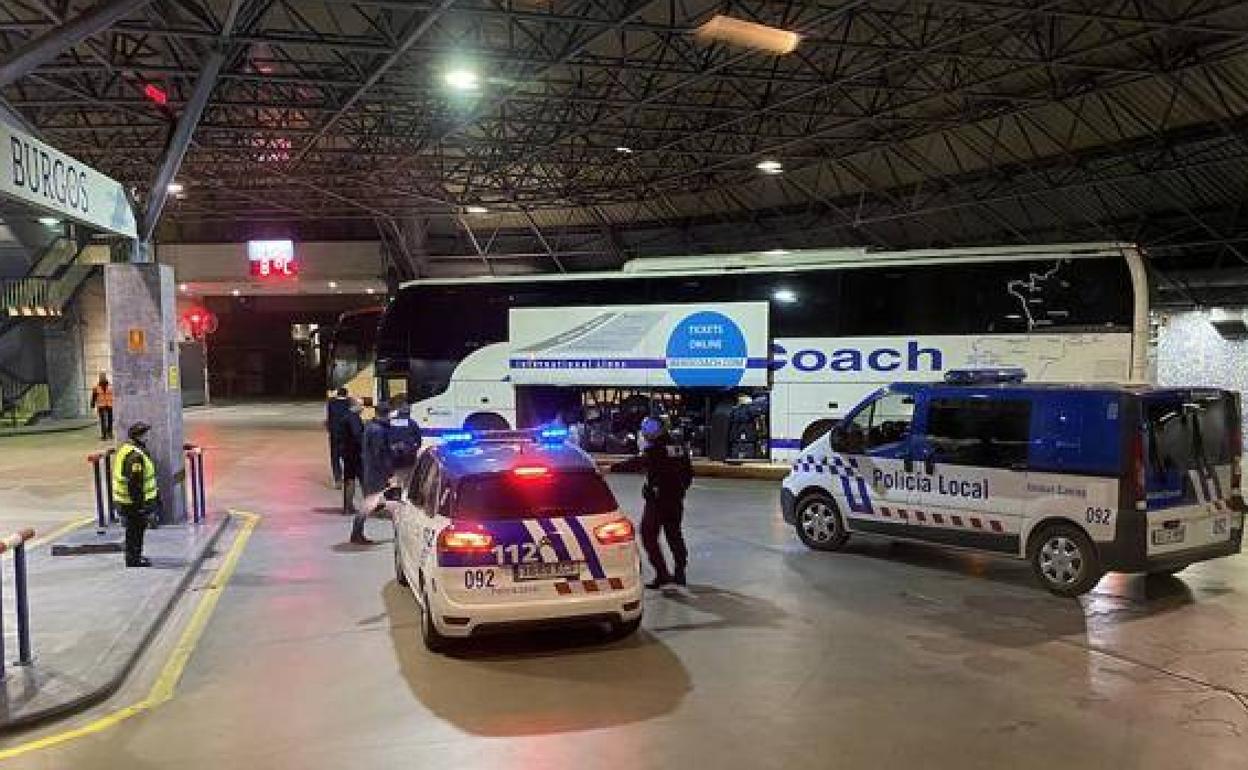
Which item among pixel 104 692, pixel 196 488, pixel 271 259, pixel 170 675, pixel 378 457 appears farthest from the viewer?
pixel 271 259

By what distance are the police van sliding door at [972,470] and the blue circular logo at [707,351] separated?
22.5ft

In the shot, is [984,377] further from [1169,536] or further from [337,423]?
[337,423]

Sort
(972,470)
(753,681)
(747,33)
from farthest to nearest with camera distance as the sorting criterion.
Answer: (747,33) < (972,470) < (753,681)

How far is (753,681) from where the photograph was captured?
6781 mm

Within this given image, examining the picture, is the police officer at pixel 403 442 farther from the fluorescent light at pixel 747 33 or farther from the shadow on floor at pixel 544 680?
the fluorescent light at pixel 747 33

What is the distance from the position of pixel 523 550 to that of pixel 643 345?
10790 millimetres

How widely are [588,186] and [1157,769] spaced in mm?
27425

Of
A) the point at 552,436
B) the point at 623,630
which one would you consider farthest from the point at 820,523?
the point at 623,630

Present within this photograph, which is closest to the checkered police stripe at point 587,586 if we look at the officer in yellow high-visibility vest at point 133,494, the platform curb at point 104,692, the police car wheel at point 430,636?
the police car wheel at point 430,636

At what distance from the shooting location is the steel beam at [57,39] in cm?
827

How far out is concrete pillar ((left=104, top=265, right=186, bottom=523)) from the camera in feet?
40.7

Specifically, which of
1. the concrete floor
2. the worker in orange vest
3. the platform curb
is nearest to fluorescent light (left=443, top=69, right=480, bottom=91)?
the concrete floor

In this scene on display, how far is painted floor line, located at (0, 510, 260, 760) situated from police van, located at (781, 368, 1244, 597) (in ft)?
22.1

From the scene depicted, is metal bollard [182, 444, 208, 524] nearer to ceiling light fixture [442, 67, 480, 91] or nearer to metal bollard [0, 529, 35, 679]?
metal bollard [0, 529, 35, 679]
